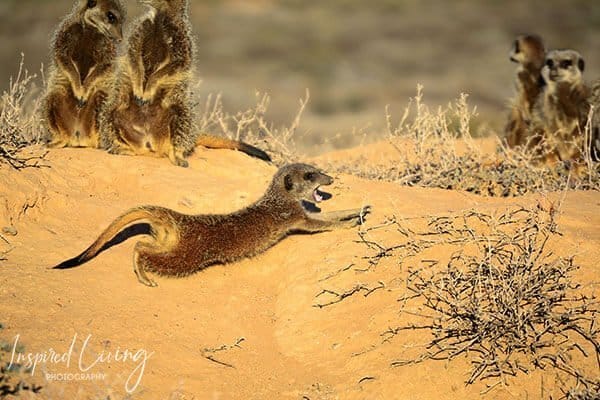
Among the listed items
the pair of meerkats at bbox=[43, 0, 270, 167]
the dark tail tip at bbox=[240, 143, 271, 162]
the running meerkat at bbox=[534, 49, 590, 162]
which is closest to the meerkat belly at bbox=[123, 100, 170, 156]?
the pair of meerkats at bbox=[43, 0, 270, 167]

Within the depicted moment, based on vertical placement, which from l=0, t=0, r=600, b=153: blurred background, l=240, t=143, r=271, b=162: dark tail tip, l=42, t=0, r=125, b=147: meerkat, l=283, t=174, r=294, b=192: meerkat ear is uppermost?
l=42, t=0, r=125, b=147: meerkat

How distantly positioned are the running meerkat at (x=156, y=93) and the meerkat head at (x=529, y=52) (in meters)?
4.00

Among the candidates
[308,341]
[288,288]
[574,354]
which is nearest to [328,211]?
[288,288]

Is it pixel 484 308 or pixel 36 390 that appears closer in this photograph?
pixel 36 390

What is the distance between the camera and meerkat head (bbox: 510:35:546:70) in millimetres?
9555

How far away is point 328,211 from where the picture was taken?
5.98m

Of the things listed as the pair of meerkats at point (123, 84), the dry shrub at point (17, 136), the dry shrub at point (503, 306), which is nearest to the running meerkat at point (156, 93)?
the pair of meerkats at point (123, 84)

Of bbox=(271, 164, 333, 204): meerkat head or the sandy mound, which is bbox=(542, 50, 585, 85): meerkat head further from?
bbox=(271, 164, 333, 204): meerkat head

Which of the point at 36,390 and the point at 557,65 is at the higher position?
the point at 557,65

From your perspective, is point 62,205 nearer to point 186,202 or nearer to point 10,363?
point 186,202

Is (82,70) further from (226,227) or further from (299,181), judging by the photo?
(226,227)

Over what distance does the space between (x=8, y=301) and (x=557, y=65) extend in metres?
6.43

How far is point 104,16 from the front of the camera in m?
7.20

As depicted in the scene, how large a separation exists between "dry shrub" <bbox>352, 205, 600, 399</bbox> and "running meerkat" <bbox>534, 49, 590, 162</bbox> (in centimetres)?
387
